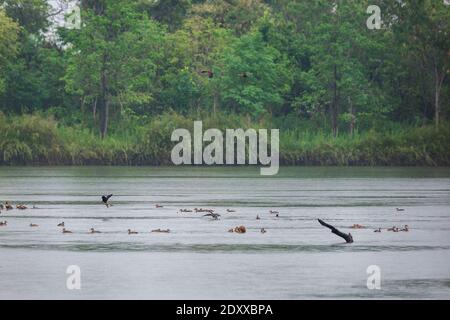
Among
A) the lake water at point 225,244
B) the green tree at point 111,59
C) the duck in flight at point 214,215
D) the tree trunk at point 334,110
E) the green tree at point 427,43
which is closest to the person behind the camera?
the lake water at point 225,244

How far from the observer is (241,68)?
322 ft

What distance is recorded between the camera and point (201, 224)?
38625mm

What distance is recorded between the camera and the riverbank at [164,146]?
8469cm

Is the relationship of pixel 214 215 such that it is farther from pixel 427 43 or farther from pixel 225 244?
pixel 427 43

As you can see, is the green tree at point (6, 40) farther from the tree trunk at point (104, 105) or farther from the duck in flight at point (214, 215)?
the duck in flight at point (214, 215)

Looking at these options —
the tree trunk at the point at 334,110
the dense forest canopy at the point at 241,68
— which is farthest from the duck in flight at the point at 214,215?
the tree trunk at the point at 334,110

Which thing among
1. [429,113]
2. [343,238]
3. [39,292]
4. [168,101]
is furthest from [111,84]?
[39,292]

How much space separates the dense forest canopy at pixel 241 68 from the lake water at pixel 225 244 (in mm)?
35380

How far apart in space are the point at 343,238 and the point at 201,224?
6807 millimetres

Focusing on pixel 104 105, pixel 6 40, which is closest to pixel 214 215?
pixel 104 105

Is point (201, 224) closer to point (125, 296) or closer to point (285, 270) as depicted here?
point (285, 270)

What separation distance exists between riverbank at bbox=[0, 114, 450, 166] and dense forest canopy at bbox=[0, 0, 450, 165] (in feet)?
14.4

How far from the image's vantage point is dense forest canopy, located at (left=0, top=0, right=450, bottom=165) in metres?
94.9

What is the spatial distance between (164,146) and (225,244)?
54.1m
